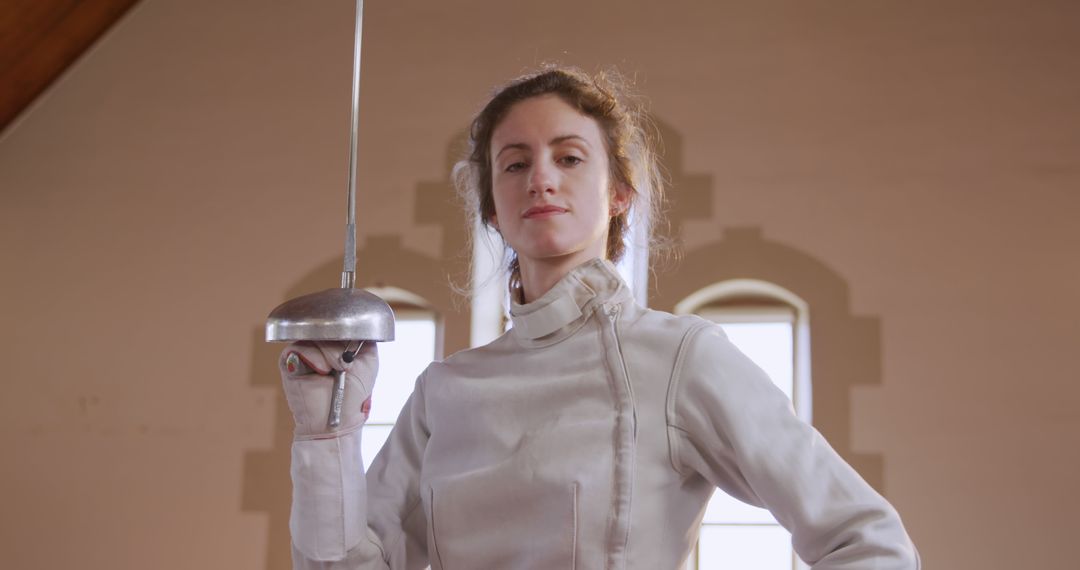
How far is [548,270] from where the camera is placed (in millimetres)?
1574

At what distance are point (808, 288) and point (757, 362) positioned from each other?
1.18ft

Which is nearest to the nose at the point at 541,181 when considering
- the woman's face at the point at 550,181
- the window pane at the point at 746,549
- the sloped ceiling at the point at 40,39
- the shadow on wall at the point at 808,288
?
the woman's face at the point at 550,181

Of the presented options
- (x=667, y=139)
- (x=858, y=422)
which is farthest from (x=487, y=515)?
(x=667, y=139)

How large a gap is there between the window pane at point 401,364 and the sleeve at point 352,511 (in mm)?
2909

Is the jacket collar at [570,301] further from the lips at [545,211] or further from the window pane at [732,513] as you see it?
the window pane at [732,513]

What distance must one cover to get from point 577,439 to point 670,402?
0.12m

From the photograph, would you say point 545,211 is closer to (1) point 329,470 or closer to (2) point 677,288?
(1) point 329,470

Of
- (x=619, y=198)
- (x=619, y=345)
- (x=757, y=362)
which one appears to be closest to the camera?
(x=619, y=345)

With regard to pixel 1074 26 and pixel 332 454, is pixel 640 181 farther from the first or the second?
pixel 1074 26

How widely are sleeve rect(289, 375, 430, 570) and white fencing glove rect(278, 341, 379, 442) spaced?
0.06 ft

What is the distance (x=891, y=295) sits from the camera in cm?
417

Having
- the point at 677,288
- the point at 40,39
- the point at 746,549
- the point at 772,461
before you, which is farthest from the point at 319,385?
the point at 40,39

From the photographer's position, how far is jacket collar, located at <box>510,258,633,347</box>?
1.52 metres

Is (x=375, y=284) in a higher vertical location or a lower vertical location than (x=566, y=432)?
higher
